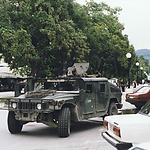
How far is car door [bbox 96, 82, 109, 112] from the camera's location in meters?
12.0

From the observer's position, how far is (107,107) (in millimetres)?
12492

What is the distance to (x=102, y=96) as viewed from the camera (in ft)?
40.0

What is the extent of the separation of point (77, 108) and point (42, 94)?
112 centimetres

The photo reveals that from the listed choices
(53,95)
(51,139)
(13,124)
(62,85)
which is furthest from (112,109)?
(13,124)

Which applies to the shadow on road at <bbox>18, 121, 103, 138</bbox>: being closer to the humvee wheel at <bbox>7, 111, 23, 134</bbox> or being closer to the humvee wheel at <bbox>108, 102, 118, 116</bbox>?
the humvee wheel at <bbox>7, 111, 23, 134</bbox>

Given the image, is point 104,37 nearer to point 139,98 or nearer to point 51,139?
point 139,98

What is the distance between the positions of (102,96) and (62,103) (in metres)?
2.40

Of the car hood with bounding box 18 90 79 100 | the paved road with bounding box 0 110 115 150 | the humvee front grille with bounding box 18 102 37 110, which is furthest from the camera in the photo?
the car hood with bounding box 18 90 79 100

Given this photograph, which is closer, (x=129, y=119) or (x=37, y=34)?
(x=129, y=119)

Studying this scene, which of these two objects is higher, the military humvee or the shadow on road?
the military humvee

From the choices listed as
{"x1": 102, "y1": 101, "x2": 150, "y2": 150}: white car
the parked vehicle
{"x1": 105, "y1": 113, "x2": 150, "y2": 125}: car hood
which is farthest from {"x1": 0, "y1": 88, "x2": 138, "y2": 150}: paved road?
the parked vehicle

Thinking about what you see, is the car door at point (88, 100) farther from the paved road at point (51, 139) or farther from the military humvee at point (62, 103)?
the paved road at point (51, 139)

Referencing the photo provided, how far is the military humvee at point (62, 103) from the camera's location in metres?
10.1

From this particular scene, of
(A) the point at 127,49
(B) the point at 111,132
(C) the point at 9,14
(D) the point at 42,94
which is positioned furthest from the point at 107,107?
(A) the point at 127,49
